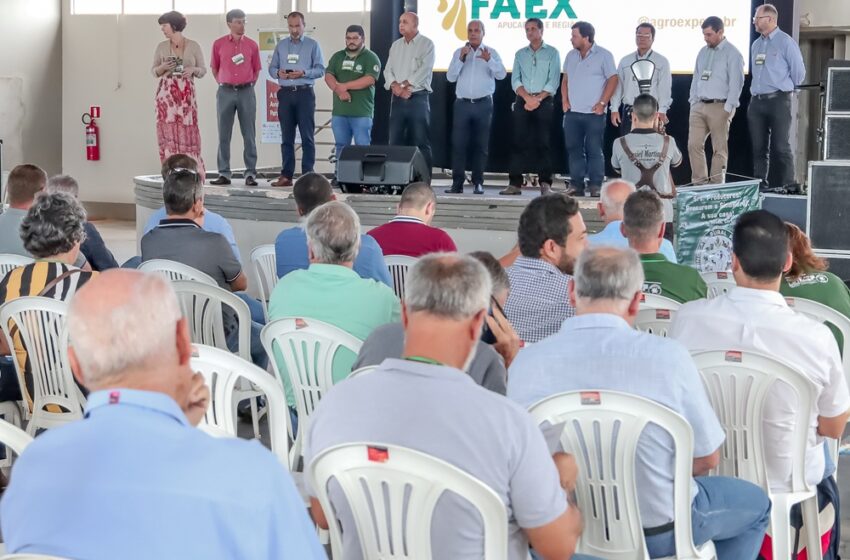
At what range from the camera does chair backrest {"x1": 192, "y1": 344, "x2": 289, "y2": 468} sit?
2615mm

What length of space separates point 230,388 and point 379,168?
5754 millimetres

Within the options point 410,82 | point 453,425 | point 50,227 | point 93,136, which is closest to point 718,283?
point 50,227

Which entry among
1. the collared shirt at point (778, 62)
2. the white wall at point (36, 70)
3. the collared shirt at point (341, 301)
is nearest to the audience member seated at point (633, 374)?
the collared shirt at point (341, 301)

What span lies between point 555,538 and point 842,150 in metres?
5.72

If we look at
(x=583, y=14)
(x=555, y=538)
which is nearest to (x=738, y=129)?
(x=583, y=14)

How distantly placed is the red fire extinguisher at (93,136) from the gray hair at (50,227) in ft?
37.0

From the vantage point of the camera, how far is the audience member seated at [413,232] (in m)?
4.86

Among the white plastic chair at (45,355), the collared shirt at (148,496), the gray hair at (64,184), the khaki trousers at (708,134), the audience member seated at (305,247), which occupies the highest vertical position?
the khaki trousers at (708,134)

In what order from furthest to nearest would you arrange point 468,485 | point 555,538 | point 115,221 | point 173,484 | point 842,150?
1. point 115,221
2. point 842,150
3. point 555,538
4. point 468,485
5. point 173,484

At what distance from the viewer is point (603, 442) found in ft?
7.39

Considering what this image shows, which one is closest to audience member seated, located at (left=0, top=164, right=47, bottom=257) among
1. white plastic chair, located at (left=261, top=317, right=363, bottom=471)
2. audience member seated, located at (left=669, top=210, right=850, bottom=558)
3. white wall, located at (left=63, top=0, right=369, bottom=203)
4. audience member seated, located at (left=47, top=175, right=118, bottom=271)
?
audience member seated, located at (left=47, top=175, right=118, bottom=271)

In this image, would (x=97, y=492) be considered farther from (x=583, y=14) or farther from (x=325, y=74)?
(x=583, y=14)

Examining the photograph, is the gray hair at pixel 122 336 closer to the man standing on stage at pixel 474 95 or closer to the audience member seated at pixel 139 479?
the audience member seated at pixel 139 479

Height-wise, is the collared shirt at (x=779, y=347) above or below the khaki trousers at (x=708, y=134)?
below
